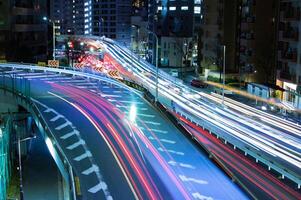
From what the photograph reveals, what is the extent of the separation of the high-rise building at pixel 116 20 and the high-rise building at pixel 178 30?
49962 millimetres

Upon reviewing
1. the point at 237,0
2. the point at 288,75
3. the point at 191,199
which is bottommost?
the point at 191,199

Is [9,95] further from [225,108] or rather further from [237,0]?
[237,0]

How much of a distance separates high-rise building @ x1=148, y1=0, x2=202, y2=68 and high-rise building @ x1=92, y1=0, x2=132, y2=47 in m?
50.0

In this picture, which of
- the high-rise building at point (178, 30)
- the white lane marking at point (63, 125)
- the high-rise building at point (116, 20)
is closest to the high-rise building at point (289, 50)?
the white lane marking at point (63, 125)

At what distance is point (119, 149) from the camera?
31.5 m

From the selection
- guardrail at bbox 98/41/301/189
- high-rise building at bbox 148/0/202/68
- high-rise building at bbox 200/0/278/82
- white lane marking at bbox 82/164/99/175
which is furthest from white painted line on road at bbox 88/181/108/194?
high-rise building at bbox 148/0/202/68

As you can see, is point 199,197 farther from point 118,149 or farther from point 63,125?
point 63,125

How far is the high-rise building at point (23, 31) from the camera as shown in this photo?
259ft

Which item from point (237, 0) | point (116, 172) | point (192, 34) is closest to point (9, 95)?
point (116, 172)

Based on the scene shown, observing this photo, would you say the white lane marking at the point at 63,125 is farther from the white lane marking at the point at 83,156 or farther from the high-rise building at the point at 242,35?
the high-rise building at the point at 242,35

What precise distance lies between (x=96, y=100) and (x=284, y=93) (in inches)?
865

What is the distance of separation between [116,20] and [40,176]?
439 feet

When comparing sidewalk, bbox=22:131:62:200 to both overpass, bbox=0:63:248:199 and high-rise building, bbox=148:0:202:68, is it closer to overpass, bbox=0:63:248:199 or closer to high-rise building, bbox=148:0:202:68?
overpass, bbox=0:63:248:199

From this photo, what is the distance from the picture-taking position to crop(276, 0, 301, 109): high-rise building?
55812 mm
